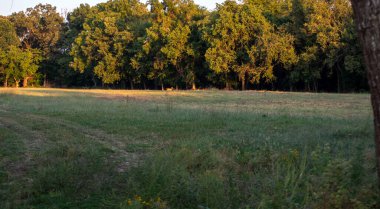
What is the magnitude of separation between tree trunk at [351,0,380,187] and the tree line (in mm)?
41324

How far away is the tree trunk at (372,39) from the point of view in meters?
3.97

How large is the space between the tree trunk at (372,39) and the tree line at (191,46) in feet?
136

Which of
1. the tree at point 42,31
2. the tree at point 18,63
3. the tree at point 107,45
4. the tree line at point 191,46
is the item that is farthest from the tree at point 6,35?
the tree at point 107,45

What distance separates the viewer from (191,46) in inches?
2249

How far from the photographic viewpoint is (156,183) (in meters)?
6.70

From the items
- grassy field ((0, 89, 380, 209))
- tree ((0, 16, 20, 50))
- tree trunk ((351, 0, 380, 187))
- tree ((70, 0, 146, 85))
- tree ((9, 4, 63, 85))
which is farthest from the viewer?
tree ((9, 4, 63, 85))

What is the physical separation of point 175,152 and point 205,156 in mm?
630

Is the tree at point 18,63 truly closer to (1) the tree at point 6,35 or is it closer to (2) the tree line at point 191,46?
(2) the tree line at point 191,46

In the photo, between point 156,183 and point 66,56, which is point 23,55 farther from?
point 156,183

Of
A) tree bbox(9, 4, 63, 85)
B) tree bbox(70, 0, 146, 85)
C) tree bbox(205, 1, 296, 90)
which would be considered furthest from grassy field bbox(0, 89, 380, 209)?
tree bbox(9, 4, 63, 85)

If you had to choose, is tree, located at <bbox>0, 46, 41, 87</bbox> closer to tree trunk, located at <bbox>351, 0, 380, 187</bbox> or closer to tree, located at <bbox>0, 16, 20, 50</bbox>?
tree, located at <bbox>0, 16, 20, 50</bbox>

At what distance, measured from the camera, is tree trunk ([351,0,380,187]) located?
13.0 feet

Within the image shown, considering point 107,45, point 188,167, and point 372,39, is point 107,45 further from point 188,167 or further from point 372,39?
point 372,39

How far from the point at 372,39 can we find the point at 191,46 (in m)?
53.6
